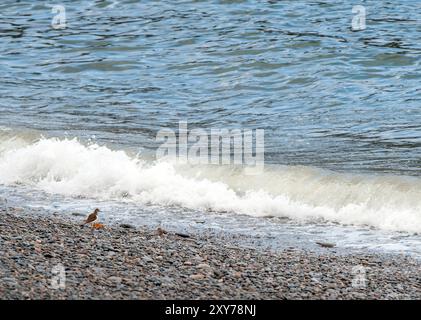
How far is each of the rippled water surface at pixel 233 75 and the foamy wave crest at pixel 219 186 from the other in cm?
63

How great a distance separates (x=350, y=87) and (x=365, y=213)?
611cm

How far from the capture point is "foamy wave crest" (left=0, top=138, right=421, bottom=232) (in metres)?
10.4

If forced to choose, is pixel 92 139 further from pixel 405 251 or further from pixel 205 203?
pixel 405 251

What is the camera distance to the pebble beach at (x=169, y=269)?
22.4ft

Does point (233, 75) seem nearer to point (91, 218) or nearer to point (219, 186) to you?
point (219, 186)

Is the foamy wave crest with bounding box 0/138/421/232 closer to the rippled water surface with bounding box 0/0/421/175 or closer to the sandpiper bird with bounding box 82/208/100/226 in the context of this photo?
the rippled water surface with bounding box 0/0/421/175

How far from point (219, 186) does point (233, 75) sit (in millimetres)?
6491

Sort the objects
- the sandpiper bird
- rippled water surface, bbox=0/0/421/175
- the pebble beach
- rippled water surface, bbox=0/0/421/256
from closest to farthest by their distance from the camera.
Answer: the pebble beach < the sandpiper bird < rippled water surface, bbox=0/0/421/256 < rippled water surface, bbox=0/0/421/175

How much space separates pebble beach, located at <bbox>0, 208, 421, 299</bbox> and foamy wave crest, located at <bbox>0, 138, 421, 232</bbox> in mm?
1702

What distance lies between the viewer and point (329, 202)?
10.8 metres

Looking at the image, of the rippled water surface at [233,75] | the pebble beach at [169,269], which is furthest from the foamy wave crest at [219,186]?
the pebble beach at [169,269]

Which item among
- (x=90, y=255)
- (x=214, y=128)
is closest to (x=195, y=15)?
(x=214, y=128)

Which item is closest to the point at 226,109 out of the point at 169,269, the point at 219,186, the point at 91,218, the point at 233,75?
the point at 233,75

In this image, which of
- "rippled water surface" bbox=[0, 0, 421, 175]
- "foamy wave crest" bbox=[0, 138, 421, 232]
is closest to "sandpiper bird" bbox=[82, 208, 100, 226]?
"foamy wave crest" bbox=[0, 138, 421, 232]
